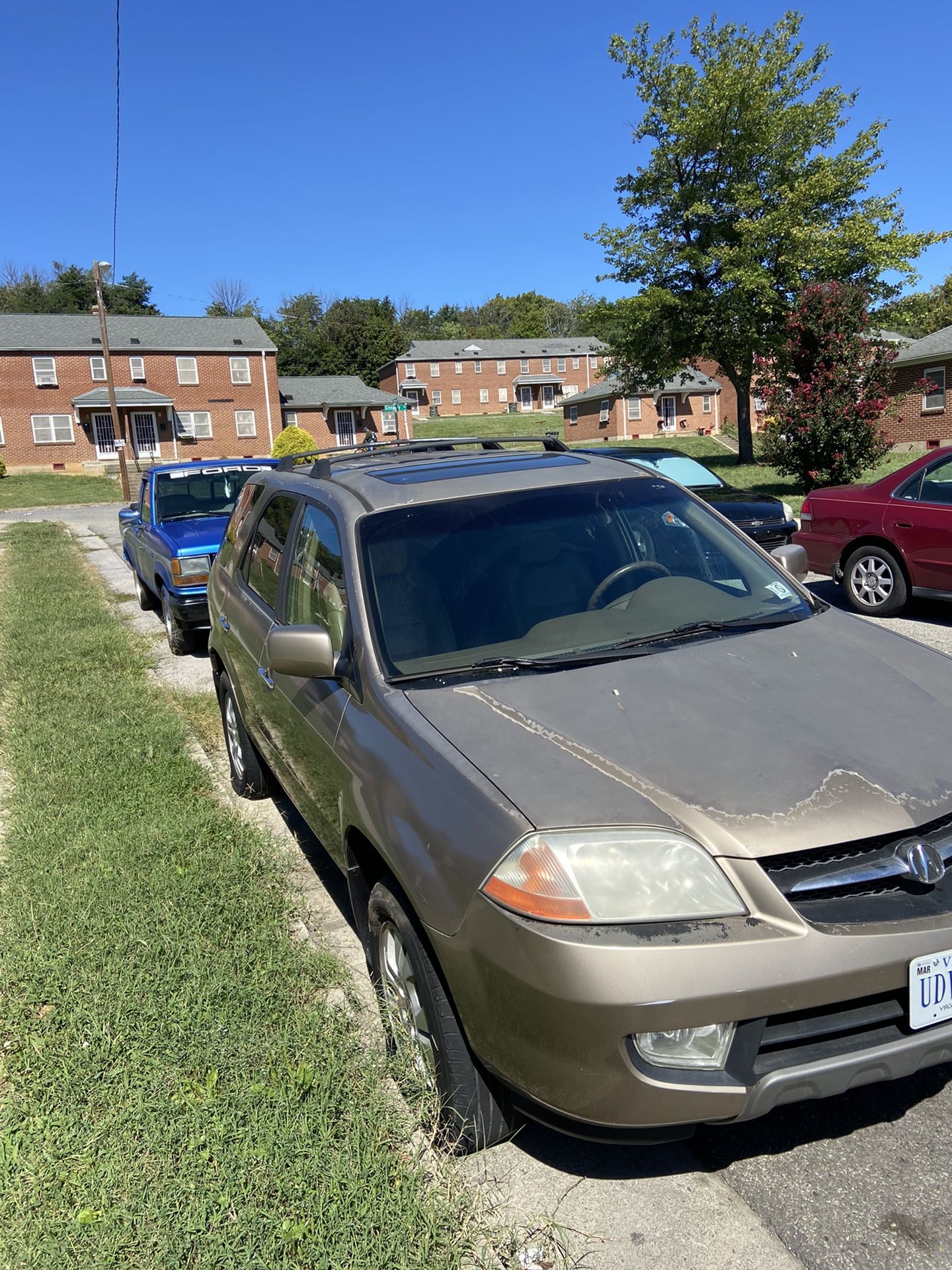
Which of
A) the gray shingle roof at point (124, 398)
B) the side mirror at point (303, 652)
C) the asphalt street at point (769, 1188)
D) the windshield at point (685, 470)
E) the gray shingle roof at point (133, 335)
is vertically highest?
the gray shingle roof at point (133, 335)

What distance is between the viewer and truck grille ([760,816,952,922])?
2131mm

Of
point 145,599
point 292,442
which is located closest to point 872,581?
point 145,599

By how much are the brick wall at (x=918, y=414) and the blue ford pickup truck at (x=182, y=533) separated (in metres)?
30.2

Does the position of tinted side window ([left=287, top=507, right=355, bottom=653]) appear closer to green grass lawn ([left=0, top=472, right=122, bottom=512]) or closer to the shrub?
green grass lawn ([left=0, top=472, right=122, bottom=512])

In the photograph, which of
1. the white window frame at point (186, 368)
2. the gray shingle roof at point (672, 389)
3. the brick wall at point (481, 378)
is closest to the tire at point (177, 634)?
the white window frame at point (186, 368)

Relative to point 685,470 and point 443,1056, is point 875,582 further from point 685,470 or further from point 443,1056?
point 443,1056

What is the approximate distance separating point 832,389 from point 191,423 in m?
42.3

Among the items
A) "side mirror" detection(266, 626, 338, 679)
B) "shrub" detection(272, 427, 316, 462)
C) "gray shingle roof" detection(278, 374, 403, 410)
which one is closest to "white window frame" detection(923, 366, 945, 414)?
"shrub" detection(272, 427, 316, 462)

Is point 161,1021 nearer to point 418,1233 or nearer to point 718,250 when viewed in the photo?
point 418,1233

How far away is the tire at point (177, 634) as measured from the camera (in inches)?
354

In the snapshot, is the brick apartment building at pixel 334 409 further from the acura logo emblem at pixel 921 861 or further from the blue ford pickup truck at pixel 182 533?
the acura logo emblem at pixel 921 861

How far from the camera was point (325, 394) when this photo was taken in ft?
197

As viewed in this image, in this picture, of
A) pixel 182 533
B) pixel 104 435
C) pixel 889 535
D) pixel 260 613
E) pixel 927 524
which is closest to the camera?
pixel 260 613

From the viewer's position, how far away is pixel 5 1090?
111 inches
